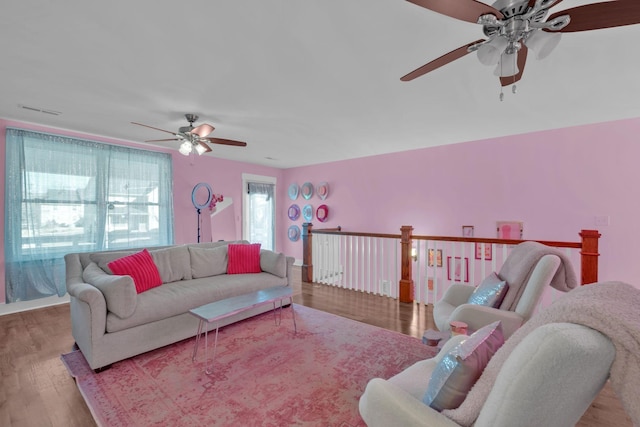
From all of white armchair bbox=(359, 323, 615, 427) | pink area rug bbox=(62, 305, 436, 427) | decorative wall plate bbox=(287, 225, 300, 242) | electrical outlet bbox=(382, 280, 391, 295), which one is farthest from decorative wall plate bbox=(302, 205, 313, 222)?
white armchair bbox=(359, 323, 615, 427)

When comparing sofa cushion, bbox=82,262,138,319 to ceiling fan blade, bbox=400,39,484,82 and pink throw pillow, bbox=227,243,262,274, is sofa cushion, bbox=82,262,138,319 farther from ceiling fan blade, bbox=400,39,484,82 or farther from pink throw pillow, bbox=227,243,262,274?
ceiling fan blade, bbox=400,39,484,82

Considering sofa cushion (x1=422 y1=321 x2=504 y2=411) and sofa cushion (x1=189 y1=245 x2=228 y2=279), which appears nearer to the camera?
sofa cushion (x1=422 y1=321 x2=504 y2=411)

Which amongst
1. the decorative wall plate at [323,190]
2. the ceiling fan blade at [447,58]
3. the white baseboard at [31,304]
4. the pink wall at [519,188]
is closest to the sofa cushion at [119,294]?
the white baseboard at [31,304]

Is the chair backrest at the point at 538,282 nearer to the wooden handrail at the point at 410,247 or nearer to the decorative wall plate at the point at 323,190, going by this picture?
the wooden handrail at the point at 410,247

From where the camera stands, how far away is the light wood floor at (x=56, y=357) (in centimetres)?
174

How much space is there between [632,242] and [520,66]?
3260 millimetres

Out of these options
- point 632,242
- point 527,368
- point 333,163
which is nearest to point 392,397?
point 527,368

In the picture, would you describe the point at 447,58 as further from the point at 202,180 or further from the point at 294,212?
the point at 294,212

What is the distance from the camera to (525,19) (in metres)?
1.34

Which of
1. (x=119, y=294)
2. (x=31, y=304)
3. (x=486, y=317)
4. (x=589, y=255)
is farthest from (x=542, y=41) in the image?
(x=31, y=304)

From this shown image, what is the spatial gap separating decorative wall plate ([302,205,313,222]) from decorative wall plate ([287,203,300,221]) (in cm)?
19

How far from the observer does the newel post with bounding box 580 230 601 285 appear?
2637mm

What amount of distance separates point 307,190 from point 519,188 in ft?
13.0

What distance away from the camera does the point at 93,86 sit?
2537 millimetres
